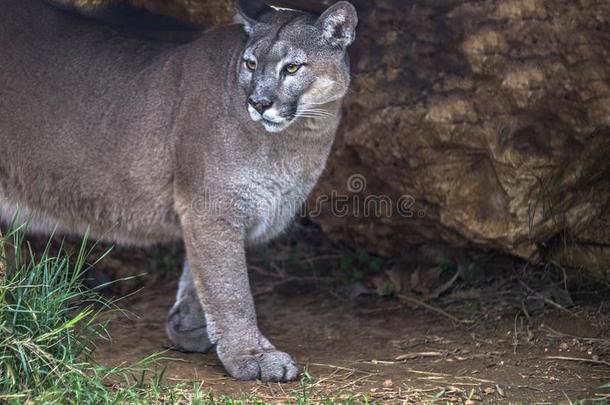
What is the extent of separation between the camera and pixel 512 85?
15.8ft

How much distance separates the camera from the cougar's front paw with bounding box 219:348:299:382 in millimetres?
4680

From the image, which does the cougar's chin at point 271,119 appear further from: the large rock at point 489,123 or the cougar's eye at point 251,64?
the large rock at point 489,123

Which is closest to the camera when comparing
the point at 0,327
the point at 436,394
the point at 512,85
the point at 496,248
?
the point at 0,327

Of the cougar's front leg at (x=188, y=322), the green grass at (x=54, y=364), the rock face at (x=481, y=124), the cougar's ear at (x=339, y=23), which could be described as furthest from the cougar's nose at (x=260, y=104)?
the cougar's front leg at (x=188, y=322)

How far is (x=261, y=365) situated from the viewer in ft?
15.5

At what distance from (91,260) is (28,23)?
1.90 m

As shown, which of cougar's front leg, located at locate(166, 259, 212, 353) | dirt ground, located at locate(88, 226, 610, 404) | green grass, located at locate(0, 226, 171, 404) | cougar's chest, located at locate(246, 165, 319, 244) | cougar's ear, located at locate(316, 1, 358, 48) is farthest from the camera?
cougar's front leg, located at locate(166, 259, 212, 353)

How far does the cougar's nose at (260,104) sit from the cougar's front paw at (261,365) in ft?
4.03

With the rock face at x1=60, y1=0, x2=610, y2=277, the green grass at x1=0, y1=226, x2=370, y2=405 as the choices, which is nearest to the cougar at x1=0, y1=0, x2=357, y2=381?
the rock face at x1=60, y1=0, x2=610, y2=277

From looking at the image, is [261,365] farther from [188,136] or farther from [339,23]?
[339,23]

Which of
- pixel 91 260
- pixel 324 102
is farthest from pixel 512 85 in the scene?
pixel 91 260

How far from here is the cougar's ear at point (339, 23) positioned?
4.74m

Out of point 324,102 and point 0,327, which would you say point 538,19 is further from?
point 0,327

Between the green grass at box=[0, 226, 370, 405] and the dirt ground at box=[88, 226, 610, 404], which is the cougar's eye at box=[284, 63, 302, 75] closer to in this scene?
the green grass at box=[0, 226, 370, 405]
